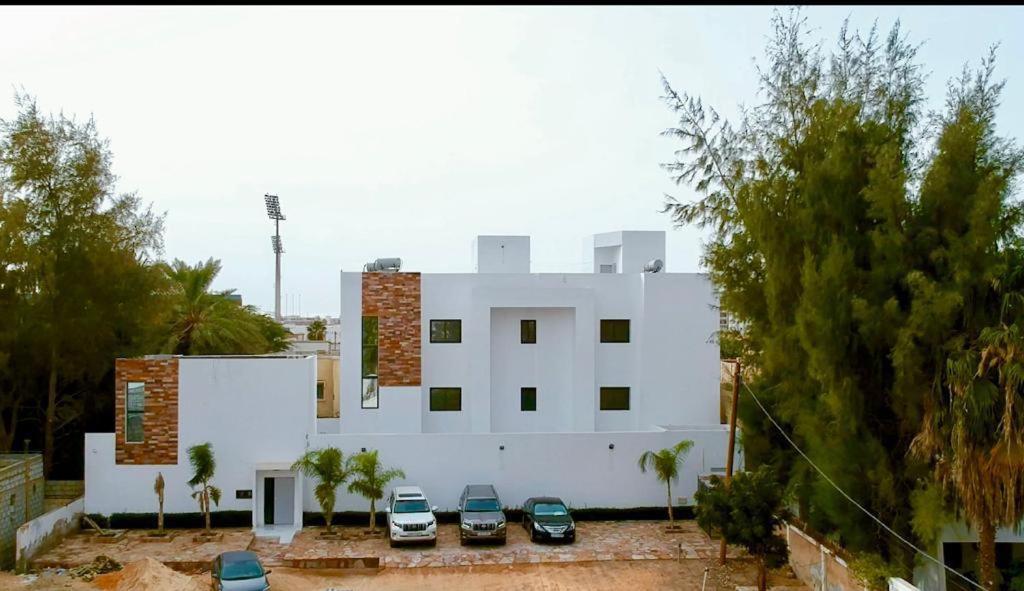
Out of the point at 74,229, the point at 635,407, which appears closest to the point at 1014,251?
the point at 635,407

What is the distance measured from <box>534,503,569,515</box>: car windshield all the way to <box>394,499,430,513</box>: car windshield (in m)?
2.68

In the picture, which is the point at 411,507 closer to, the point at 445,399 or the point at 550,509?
the point at 550,509

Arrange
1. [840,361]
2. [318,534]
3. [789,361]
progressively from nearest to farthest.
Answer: [840,361] → [789,361] → [318,534]

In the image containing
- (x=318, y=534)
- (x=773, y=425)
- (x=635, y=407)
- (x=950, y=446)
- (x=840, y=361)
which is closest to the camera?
(x=950, y=446)

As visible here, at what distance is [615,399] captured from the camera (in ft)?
82.3

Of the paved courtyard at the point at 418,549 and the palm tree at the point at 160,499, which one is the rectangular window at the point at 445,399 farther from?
the palm tree at the point at 160,499

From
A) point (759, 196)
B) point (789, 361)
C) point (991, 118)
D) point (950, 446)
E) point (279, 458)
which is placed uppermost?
point (991, 118)

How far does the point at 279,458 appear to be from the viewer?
20234 millimetres

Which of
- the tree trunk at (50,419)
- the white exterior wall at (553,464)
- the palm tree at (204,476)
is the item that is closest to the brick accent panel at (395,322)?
the white exterior wall at (553,464)

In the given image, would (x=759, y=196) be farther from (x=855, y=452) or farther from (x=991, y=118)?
(x=855, y=452)

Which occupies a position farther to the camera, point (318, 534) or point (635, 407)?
point (635, 407)

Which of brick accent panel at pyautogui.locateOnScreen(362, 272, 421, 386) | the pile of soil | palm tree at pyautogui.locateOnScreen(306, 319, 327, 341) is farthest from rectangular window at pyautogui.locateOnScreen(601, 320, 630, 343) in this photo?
palm tree at pyautogui.locateOnScreen(306, 319, 327, 341)

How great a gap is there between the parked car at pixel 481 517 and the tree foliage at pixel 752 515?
4888mm

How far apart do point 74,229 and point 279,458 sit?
8.04 meters
